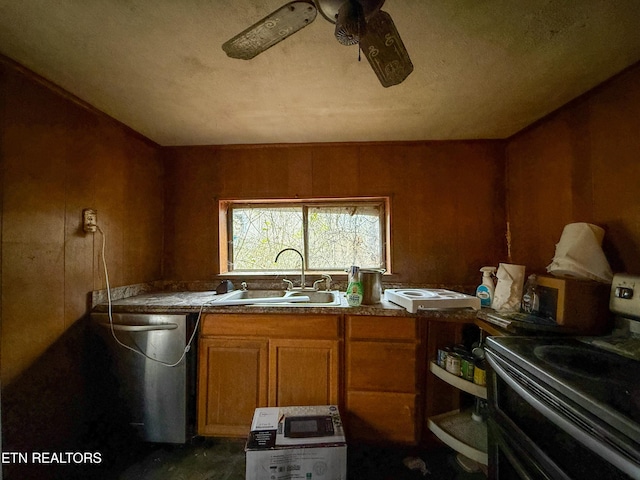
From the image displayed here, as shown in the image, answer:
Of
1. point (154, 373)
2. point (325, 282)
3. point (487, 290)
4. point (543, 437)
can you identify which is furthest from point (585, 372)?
point (154, 373)

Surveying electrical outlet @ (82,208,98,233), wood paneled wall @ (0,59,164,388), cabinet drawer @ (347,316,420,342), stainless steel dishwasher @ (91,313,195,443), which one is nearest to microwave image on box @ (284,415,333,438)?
cabinet drawer @ (347,316,420,342)

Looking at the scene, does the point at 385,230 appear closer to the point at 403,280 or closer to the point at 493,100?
the point at 403,280

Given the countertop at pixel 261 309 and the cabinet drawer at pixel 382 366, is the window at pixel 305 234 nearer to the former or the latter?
the countertop at pixel 261 309

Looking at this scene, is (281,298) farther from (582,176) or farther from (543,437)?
(582,176)

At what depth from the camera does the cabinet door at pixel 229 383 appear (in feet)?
5.03

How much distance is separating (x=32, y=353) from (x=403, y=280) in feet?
7.45

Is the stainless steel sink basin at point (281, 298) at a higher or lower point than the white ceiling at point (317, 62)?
lower

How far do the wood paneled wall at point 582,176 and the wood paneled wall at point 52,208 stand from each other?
9.46ft

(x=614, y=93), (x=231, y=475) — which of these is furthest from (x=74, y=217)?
(x=614, y=93)

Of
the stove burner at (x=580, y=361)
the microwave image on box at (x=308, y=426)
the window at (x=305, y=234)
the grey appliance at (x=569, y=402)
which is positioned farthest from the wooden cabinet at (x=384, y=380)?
the window at (x=305, y=234)

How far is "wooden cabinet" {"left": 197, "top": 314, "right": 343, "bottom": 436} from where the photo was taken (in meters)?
1.51

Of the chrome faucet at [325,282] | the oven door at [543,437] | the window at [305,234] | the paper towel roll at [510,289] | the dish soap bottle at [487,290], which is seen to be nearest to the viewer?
the oven door at [543,437]

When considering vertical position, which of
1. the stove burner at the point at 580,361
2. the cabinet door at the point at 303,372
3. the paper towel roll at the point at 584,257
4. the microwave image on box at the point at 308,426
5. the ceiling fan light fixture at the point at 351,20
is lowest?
Answer: the microwave image on box at the point at 308,426

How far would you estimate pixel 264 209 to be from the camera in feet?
7.39
